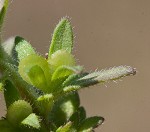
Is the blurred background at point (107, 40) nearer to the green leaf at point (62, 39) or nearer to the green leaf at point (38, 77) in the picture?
the green leaf at point (62, 39)

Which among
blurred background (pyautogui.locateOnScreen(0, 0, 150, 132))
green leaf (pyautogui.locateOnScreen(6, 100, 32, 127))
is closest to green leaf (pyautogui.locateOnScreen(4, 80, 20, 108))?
green leaf (pyautogui.locateOnScreen(6, 100, 32, 127))

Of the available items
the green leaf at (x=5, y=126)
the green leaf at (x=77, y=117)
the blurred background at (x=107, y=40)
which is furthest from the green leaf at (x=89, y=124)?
the blurred background at (x=107, y=40)

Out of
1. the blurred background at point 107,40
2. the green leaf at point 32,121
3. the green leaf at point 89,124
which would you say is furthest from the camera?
the blurred background at point 107,40

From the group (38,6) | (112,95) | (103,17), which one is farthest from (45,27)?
(112,95)

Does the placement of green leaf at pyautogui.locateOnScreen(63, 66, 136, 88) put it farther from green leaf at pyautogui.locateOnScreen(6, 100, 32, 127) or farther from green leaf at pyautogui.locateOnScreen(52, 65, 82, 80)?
green leaf at pyautogui.locateOnScreen(6, 100, 32, 127)

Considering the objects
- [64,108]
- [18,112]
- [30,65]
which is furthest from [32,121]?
[64,108]

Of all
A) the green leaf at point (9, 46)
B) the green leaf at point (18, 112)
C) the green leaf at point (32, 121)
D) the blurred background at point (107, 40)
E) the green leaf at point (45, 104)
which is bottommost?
the green leaf at point (32, 121)

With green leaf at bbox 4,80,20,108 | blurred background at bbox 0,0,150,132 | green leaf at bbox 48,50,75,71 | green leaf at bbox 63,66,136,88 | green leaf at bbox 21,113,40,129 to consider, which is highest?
blurred background at bbox 0,0,150,132
